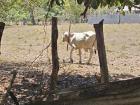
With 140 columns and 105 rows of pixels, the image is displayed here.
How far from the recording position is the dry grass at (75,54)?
52.5ft

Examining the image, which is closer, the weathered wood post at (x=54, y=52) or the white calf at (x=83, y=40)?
the weathered wood post at (x=54, y=52)

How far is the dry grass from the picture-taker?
16.0 m

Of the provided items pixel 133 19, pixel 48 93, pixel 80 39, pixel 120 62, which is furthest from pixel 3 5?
pixel 133 19

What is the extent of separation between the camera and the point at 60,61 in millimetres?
18375

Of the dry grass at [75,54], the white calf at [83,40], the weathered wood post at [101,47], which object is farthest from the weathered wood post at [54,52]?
the white calf at [83,40]

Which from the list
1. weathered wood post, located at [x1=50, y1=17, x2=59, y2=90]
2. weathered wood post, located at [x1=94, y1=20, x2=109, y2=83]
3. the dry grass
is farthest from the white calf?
weathered wood post, located at [x1=94, y1=20, x2=109, y2=83]

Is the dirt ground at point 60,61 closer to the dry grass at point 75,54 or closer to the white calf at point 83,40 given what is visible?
the dry grass at point 75,54

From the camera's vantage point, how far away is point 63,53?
2248 centimetres

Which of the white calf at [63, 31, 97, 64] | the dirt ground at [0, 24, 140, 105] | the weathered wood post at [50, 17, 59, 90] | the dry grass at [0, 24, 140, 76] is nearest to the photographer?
the weathered wood post at [50, 17, 59, 90]

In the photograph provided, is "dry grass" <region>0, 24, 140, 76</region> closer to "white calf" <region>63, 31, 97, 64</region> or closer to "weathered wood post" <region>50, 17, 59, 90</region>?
"white calf" <region>63, 31, 97, 64</region>

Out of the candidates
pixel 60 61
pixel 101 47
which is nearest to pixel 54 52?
pixel 101 47

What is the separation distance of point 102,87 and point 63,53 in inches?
651

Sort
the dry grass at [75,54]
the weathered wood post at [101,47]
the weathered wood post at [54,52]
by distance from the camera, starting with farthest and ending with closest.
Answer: the dry grass at [75,54], the weathered wood post at [54,52], the weathered wood post at [101,47]

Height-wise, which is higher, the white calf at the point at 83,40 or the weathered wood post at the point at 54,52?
the white calf at the point at 83,40
